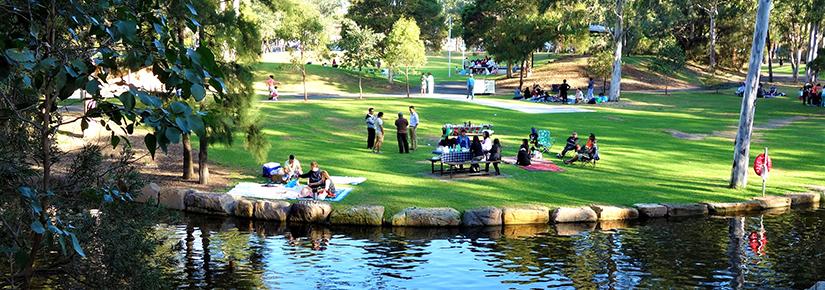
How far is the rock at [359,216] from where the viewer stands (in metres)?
20.5

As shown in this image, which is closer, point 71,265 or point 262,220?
point 71,265

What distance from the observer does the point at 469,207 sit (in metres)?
21.1

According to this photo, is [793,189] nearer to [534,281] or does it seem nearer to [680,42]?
[534,281]

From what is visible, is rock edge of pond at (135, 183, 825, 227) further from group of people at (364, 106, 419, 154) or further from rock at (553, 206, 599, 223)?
group of people at (364, 106, 419, 154)

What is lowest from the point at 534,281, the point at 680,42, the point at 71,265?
the point at 534,281

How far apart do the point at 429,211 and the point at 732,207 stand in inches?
337

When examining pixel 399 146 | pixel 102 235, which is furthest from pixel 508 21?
pixel 102 235

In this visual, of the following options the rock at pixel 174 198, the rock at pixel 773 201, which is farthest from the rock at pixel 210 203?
the rock at pixel 773 201

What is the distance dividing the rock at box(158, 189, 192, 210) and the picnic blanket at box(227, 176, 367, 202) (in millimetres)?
1246

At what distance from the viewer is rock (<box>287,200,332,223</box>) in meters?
20.8

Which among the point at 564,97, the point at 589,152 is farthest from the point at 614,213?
the point at 564,97

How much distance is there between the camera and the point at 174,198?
22438mm

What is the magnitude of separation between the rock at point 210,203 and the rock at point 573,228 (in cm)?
848

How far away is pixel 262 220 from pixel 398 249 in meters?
4.70
